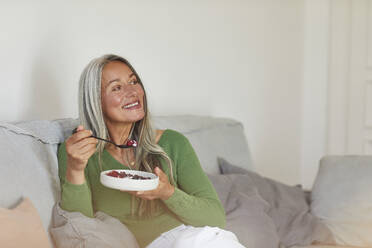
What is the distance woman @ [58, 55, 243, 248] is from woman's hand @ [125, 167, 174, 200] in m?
0.03

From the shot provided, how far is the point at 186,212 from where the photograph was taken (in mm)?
1710

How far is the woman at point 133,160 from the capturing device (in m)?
1.74

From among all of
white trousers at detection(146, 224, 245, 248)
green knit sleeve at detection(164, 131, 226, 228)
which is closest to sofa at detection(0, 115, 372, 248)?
green knit sleeve at detection(164, 131, 226, 228)

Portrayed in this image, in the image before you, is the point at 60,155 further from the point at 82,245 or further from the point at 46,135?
the point at 82,245

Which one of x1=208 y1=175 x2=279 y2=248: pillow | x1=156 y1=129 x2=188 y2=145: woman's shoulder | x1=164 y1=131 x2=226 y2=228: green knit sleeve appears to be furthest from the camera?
x1=208 y1=175 x2=279 y2=248: pillow

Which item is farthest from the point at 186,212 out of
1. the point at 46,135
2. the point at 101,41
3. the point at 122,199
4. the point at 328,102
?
the point at 328,102

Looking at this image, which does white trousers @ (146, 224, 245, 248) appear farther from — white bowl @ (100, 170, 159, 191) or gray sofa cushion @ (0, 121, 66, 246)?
gray sofa cushion @ (0, 121, 66, 246)

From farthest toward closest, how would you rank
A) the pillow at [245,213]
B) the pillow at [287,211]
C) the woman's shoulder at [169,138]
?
the pillow at [287,211] < the pillow at [245,213] < the woman's shoulder at [169,138]

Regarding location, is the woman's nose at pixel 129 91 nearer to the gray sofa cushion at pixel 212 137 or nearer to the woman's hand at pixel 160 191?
the woman's hand at pixel 160 191

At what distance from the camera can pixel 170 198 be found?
1668 millimetres

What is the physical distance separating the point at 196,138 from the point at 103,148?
2.46 feet

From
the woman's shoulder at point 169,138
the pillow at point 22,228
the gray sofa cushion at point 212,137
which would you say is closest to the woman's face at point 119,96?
the woman's shoulder at point 169,138

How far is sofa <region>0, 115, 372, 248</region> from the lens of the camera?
216 cm

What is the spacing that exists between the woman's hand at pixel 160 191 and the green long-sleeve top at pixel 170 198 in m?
0.03
